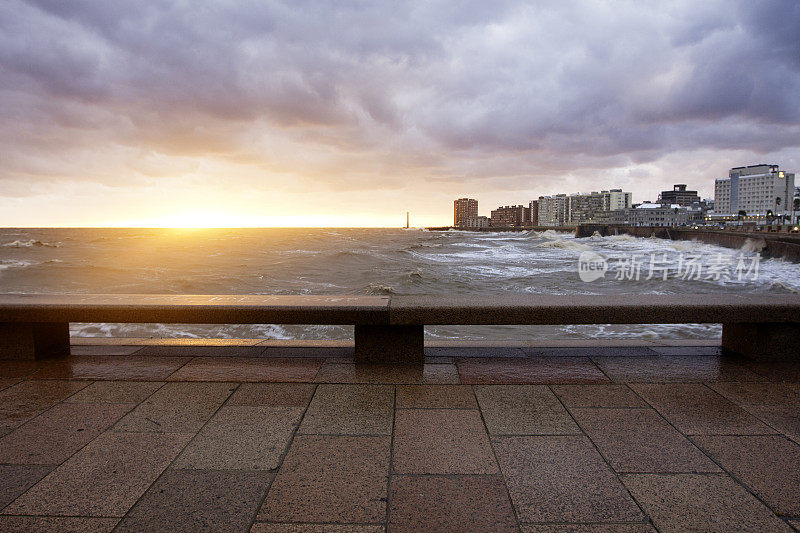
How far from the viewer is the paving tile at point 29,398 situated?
3023 mm

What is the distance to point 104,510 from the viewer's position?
6.76ft

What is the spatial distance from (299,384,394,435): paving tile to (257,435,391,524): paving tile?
0.13 m

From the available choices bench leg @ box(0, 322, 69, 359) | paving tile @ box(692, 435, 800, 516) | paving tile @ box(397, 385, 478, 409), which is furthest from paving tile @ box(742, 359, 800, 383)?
bench leg @ box(0, 322, 69, 359)

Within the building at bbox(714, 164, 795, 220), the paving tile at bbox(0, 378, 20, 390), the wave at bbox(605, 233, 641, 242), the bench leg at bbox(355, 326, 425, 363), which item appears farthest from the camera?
the building at bbox(714, 164, 795, 220)

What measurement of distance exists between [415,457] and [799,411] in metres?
2.85

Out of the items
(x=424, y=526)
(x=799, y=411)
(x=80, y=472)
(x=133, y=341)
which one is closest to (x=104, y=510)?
(x=80, y=472)

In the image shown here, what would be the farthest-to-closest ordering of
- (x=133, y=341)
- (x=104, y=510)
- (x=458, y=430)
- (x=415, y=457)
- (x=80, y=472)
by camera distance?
(x=133, y=341), (x=458, y=430), (x=415, y=457), (x=80, y=472), (x=104, y=510)

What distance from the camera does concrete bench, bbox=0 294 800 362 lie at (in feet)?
13.0

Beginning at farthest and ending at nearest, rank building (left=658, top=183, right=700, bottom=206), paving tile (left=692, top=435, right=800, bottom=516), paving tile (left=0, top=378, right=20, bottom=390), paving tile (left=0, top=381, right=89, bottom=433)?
building (left=658, top=183, right=700, bottom=206), paving tile (left=0, top=378, right=20, bottom=390), paving tile (left=0, top=381, right=89, bottom=433), paving tile (left=692, top=435, right=800, bottom=516)

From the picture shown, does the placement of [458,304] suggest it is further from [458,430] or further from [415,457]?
[415,457]

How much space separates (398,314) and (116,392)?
239 cm

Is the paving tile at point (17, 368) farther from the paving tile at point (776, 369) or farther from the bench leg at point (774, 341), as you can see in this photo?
the bench leg at point (774, 341)

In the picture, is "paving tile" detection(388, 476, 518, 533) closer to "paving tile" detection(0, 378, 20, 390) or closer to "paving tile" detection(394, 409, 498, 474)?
"paving tile" detection(394, 409, 498, 474)

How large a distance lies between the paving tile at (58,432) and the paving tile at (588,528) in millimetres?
2616
